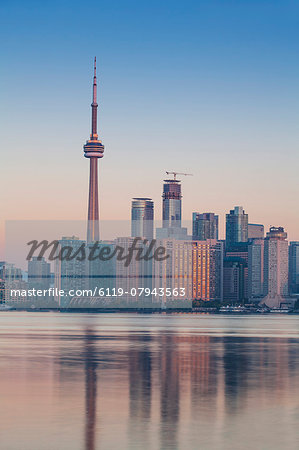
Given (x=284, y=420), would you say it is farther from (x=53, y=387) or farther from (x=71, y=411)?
(x=53, y=387)

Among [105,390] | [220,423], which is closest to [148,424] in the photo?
[220,423]

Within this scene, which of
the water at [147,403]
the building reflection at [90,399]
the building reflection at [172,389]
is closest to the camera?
the water at [147,403]

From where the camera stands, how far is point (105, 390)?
36281 mm

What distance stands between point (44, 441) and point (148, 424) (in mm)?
4025

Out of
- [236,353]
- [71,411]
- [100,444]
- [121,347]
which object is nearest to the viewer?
[100,444]

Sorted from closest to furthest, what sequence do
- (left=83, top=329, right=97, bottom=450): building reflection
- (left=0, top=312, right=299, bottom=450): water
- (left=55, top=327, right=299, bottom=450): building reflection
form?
(left=0, top=312, right=299, bottom=450): water < (left=83, top=329, right=97, bottom=450): building reflection < (left=55, top=327, right=299, bottom=450): building reflection

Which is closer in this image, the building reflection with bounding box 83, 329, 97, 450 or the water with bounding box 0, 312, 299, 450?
the water with bounding box 0, 312, 299, 450

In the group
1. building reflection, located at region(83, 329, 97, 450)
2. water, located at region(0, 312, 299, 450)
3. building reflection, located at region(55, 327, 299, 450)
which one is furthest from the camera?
building reflection, located at region(55, 327, 299, 450)

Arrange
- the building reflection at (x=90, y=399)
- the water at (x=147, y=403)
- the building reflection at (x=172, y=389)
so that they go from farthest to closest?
1. the building reflection at (x=172, y=389)
2. the building reflection at (x=90, y=399)
3. the water at (x=147, y=403)

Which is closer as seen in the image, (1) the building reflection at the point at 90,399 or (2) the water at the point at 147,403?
(2) the water at the point at 147,403

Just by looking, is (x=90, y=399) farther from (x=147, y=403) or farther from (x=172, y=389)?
(x=172, y=389)

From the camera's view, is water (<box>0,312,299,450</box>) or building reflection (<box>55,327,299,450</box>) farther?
building reflection (<box>55,327,299,450</box>)

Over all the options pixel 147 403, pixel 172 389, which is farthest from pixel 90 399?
pixel 172 389

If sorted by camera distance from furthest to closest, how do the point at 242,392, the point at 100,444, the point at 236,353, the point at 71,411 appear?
the point at 236,353
the point at 242,392
the point at 71,411
the point at 100,444
